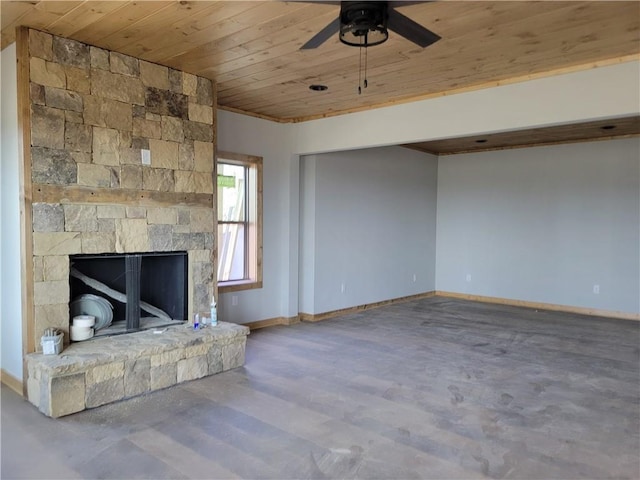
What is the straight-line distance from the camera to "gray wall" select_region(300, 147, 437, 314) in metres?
6.24

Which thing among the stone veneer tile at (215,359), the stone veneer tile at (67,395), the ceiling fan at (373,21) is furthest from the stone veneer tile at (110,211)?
the ceiling fan at (373,21)

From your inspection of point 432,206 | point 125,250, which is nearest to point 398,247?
point 432,206

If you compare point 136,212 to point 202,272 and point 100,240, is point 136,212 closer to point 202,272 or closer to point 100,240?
point 100,240

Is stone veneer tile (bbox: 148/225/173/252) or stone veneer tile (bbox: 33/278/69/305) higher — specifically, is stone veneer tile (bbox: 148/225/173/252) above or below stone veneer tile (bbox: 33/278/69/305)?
above

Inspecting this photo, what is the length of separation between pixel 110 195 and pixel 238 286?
211cm

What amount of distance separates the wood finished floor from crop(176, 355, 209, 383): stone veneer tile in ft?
Result: 0.33

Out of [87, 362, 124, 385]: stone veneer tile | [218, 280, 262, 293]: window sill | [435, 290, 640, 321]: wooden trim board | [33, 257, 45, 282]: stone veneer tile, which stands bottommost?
[435, 290, 640, 321]: wooden trim board

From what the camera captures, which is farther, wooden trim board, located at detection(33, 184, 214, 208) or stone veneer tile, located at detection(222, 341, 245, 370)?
stone veneer tile, located at detection(222, 341, 245, 370)

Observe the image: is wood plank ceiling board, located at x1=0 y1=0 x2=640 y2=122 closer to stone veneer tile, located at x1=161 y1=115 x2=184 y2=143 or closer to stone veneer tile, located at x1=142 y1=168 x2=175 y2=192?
stone veneer tile, located at x1=161 y1=115 x2=184 y2=143

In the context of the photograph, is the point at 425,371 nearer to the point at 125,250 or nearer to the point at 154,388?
the point at 154,388

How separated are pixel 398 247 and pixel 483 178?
2001 mm

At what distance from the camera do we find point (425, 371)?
13.8 feet

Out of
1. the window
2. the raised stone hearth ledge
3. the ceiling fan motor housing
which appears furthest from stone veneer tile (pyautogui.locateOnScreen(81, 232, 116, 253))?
the ceiling fan motor housing

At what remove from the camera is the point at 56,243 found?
3457 mm
